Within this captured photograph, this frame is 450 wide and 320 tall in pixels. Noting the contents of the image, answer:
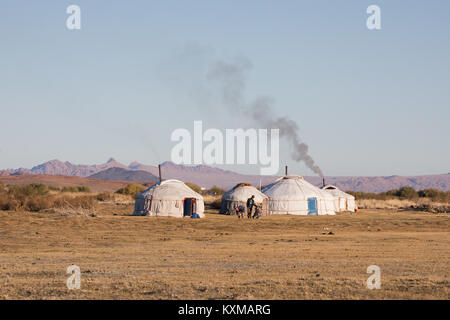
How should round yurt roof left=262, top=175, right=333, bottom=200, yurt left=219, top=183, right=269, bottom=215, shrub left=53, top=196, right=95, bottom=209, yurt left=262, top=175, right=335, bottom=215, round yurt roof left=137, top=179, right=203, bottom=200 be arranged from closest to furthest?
round yurt roof left=137, top=179, right=203, bottom=200, shrub left=53, top=196, right=95, bottom=209, yurt left=219, top=183, right=269, bottom=215, yurt left=262, top=175, right=335, bottom=215, round yurt roof left=262, top=175, right=333, bottom=200

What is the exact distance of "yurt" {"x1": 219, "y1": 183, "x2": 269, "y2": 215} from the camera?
142 ft

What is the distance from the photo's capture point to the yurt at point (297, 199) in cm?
4525

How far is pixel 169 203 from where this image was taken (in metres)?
38.5

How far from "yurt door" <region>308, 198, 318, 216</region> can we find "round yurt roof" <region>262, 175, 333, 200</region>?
34 cm

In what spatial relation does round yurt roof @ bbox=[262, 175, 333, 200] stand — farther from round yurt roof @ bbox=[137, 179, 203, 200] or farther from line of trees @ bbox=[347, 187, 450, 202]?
line of trees @ bbox=[347, 187, 450, 202]

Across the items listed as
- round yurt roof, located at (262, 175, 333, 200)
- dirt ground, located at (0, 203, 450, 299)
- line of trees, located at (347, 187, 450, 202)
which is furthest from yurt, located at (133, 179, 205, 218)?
line of trees, located at (347, 187, 450, 202)

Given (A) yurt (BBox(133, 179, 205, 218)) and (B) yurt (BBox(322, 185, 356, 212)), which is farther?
(B) yurt (BBox(322, 185, 356, 212))

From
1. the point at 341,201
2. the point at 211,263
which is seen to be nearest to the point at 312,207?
the point at 341,201

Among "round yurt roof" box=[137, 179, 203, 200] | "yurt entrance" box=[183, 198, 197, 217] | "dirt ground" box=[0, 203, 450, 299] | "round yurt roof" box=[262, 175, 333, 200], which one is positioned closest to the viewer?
"dirt ground" box=[0, 203, 450, 299]

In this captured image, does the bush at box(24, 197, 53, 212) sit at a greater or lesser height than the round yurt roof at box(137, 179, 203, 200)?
lesser

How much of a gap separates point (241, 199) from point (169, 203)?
6.56m

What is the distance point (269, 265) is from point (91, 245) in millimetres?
8054

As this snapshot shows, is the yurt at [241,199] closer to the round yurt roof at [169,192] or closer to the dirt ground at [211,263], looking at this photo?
the round yurt roof at [169,192]
